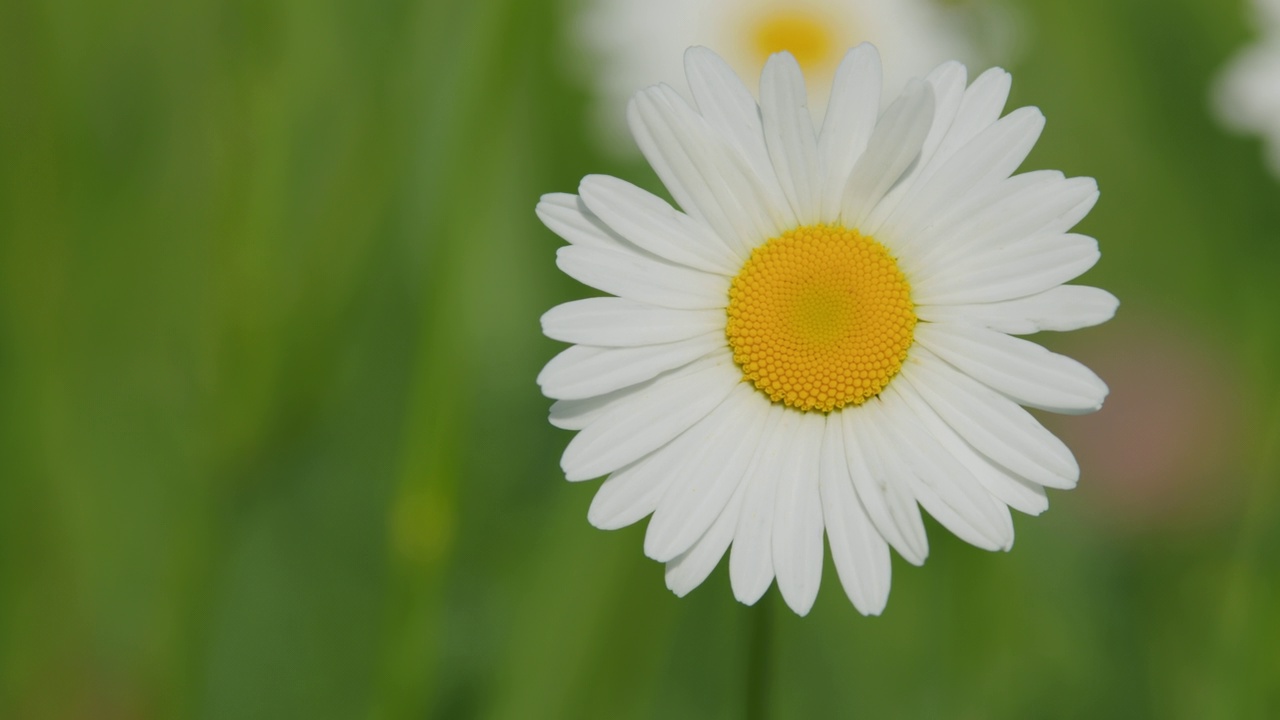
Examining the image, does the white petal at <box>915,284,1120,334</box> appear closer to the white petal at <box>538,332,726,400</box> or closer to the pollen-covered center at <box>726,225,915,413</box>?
the pollen-covered center at <box>726,225,915,413</box>

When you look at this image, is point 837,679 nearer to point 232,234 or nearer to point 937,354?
point 937,354

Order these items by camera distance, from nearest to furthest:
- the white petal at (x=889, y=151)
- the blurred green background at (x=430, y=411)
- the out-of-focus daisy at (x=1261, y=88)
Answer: the white petal at (x=889, y=151), the blurred green background at (x=430, y=411), the out-of-focus daisy at (x=1261, y=88)

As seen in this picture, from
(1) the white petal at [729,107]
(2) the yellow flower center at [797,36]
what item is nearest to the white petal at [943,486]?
(1) the white petal at [729,107]

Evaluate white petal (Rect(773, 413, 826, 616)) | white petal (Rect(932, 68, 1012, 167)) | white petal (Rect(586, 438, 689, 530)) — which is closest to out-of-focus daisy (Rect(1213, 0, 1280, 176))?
white petal (Rect(932, 68, 1012, 167))

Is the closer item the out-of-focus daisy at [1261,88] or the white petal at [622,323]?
the white petal at [622,323]

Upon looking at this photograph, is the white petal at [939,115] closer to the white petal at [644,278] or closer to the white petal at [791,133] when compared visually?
the white petal at [791,133]

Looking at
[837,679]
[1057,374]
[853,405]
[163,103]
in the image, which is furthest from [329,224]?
[1057,374]
